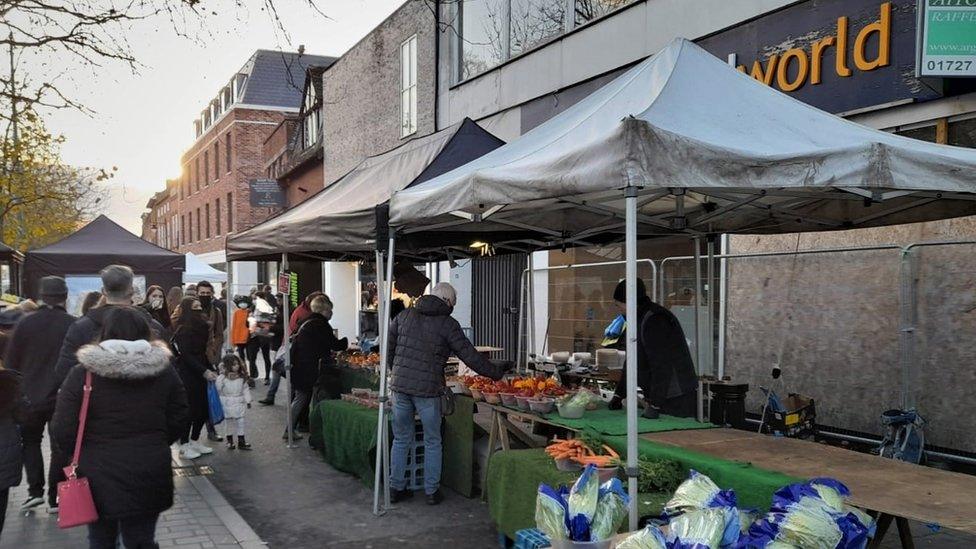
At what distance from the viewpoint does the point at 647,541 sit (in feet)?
9.04

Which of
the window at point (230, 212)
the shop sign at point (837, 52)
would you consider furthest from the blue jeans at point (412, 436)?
the window at point (230, 212)

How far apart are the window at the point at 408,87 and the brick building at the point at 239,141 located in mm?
17542

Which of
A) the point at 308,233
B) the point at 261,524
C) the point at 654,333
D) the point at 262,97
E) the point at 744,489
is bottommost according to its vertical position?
the point at 261,524

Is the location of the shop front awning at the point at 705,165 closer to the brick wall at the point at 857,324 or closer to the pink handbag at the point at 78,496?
the brick wall at the point at 857,324

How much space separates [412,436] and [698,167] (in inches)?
146

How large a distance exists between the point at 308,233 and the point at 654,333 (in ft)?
11.0

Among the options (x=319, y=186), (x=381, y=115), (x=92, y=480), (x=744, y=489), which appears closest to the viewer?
(x=92, y=480)

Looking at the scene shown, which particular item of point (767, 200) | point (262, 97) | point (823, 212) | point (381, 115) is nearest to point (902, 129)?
point (823, 212)

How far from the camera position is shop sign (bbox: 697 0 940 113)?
7375 mm

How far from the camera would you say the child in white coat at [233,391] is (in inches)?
331

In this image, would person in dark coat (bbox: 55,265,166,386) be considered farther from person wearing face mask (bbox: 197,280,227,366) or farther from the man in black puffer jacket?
person wearing face mask (bbox: 197,280,227,366)

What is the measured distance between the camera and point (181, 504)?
645cm

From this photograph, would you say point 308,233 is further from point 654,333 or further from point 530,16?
point 530,16

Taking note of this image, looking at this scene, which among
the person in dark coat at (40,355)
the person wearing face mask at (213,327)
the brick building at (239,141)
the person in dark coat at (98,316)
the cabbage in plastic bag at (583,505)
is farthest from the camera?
the brick building at (239,141)
